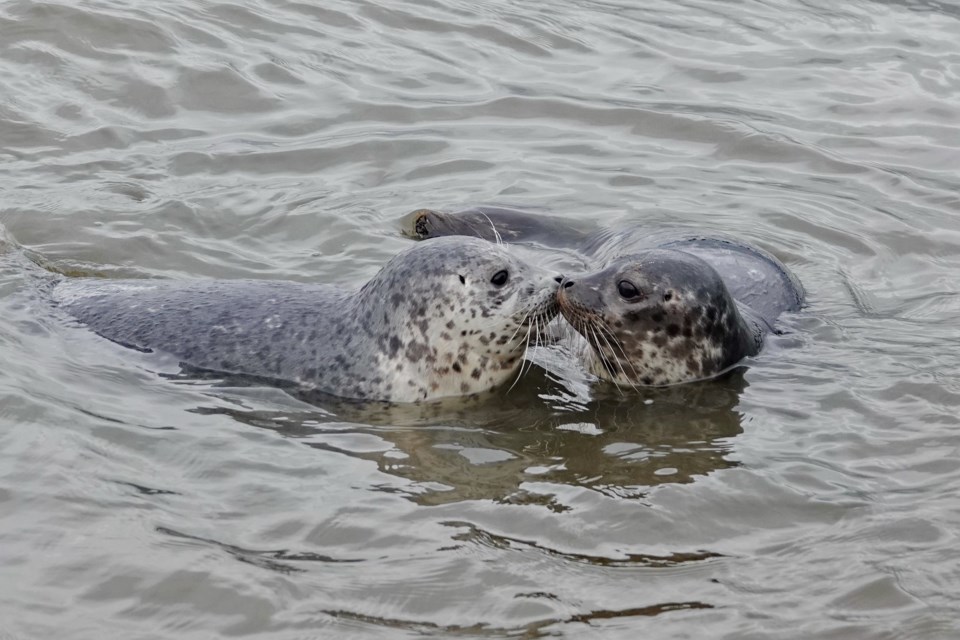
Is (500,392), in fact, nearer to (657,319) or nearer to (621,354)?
(621,354)

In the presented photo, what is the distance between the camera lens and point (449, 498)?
4.99 m

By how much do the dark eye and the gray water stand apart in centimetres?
46

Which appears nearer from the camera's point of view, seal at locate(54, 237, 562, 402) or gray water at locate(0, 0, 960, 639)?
gray water at locate(0, 0, 960, 639)

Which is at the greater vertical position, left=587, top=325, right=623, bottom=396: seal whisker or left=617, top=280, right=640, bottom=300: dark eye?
left=617, top=280, right=640, bottom=300: dark eye

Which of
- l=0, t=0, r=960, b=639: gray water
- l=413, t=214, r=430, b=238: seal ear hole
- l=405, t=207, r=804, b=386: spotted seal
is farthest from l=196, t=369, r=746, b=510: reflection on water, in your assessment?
l=413, t=214, r=430, b=238: seal ear hole

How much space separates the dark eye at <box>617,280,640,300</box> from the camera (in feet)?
21.1

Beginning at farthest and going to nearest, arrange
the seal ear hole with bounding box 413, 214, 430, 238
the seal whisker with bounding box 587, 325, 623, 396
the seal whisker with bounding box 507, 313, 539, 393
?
the seal ear hole with bounding box 413, 214, 430, 238 < the seal whisker with bounding box 587, 325, 623, 396 < the seal whisker with bounding box 507, 313, 539, 393

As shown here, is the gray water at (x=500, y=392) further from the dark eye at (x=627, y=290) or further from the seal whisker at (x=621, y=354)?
the dark eye at (x=627, y=290)

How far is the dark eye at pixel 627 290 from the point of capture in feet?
21.1

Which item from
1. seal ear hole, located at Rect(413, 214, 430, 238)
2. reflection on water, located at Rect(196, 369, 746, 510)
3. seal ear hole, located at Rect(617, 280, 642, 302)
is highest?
seal ear hole, located at Rect(617, 280, 642, 302)

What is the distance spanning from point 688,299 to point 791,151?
3406 mm

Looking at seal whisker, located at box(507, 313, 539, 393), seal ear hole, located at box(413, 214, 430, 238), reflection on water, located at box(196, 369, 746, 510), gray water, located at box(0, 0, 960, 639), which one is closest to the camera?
gray water, located at box(0, 0, 960, 639)

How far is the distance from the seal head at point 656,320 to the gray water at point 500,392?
15 centimetres

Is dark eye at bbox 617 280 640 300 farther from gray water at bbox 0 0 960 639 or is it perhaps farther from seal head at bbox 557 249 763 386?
gray water at bbox 0 0 960 639
